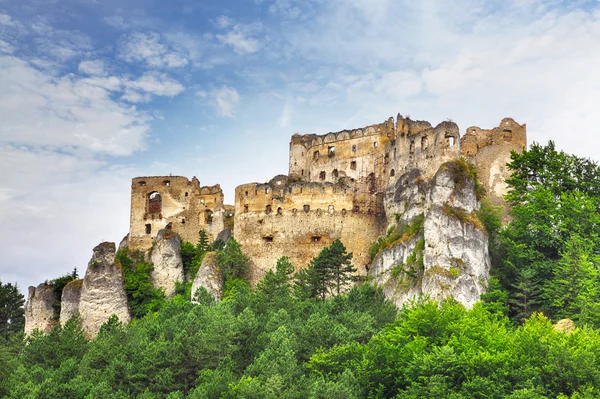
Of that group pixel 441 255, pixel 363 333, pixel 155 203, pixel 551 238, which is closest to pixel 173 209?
pixel 155 203

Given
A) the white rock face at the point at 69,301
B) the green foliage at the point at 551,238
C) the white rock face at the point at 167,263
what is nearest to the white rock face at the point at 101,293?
the white rock face at the point at 69,301

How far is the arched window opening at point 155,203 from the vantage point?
80131 mm

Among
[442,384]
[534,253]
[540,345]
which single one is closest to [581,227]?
[534,253]

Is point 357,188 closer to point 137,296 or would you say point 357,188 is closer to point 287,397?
point 137,296

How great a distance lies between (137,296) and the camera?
67.8m

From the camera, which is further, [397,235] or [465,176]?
[397,235]

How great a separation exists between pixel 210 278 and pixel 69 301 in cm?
1137

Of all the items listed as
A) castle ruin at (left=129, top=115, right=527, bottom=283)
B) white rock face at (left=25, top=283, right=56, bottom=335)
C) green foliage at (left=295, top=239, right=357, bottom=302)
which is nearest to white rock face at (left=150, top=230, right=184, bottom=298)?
castle ruin at (left=129, top=115, right=527, bottom=283)

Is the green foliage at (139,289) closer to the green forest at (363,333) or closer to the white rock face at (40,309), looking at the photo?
the green forest at (363,333)

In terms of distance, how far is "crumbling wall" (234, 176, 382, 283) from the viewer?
67250 millimetres

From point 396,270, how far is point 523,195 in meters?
10.5

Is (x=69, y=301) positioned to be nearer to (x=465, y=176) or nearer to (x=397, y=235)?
(x=397, y=235)

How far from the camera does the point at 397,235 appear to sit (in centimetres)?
6341

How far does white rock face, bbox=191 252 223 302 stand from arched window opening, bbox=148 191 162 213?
1470cm
